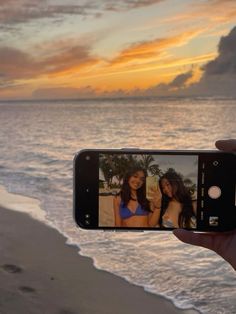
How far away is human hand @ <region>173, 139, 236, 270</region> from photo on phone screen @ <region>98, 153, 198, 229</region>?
0.15m

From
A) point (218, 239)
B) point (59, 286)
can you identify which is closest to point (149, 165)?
point (218, 239)

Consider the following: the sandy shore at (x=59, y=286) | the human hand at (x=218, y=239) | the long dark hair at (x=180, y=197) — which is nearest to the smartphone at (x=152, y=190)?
the long dark hair at (x=180, y=197)

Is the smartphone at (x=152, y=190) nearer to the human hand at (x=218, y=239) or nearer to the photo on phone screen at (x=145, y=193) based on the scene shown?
the photo on phone screen at (x=145, y=193)

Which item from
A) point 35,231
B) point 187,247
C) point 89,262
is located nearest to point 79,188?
point 89,262

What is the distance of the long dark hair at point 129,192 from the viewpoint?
201 cm

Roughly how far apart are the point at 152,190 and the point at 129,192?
0.09 m

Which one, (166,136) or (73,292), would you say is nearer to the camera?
(73,292)

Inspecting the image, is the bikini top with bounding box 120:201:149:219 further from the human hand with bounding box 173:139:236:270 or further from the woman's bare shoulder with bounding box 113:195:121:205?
the human hand with bounding box 173:139:236:270

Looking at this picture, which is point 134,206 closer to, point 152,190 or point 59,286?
point 152,190

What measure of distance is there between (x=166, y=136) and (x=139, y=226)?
24.3 m

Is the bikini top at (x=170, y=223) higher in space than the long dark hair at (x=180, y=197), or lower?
lower

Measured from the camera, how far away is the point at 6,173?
12477 millimetres

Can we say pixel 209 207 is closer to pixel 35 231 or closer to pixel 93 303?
pixel 93 303

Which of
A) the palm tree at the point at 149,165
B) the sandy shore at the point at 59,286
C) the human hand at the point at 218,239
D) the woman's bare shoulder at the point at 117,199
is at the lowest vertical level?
the sandy shore at the point at 59,286
